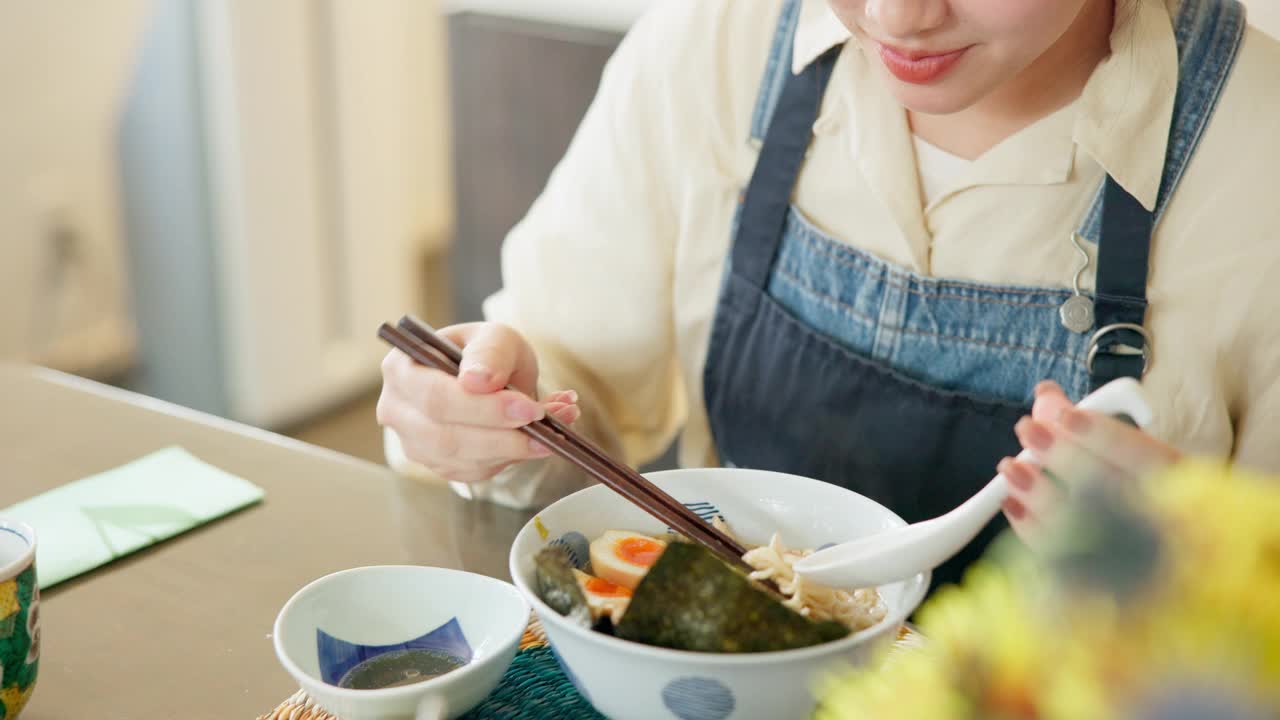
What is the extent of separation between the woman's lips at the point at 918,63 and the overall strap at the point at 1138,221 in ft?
0.70

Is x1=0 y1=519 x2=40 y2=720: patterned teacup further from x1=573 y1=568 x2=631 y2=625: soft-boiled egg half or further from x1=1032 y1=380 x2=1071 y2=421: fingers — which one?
x1=1032 y1=380 x2=1071 y2=421: fingers

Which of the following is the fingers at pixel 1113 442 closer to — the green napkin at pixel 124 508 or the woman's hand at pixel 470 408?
the woman's hand at pixel 470 408

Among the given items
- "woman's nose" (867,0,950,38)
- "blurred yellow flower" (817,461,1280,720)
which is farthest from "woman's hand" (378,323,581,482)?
"blurred yellow flower" (817,461,1280,720)

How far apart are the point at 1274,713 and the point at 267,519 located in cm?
87

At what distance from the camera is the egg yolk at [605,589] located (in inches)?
30.4

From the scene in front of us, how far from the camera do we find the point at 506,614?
78cm

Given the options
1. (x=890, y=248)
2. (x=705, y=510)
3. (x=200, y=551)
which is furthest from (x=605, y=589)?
(x=890, y=248)

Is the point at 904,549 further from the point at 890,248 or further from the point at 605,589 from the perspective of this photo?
the point at 890,248

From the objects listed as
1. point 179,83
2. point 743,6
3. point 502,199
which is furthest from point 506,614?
point 179,83

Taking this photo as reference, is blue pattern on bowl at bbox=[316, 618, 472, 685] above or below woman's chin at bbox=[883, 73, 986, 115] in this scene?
below

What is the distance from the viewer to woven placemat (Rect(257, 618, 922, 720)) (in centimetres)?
79

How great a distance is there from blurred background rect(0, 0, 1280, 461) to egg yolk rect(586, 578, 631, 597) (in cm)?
160

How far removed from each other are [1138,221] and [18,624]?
2.86 ft

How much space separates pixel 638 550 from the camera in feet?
2.70
